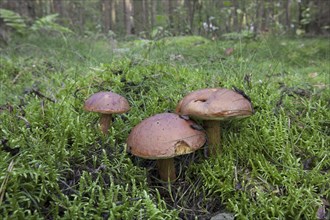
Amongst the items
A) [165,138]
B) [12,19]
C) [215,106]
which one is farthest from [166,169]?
[12,19]

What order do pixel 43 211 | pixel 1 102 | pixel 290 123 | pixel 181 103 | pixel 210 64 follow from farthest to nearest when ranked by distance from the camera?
pixel 210 64 → pixel 1 102 → pixel 290 123 → pixel 181 103 → pixel 43 211

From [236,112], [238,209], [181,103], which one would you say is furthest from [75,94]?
[238,209]

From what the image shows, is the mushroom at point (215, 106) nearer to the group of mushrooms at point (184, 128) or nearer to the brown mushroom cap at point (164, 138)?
the group of mushrooms at point (184, 128)

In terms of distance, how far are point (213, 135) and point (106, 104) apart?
0.83m

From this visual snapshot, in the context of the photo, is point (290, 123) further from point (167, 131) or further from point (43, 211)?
point (43, 211)

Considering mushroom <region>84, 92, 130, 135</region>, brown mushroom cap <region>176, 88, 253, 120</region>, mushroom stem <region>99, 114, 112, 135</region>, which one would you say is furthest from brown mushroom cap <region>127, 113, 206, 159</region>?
mushroom stem <region>99, 114, 112, 135</region>

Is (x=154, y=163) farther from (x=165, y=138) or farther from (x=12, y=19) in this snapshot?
(x=12, y=19)

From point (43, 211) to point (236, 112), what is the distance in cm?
130

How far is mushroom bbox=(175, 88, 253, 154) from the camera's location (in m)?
1.83

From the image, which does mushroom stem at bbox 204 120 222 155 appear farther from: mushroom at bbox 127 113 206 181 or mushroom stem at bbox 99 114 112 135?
mushroom stem at bbox 99 114 112 135

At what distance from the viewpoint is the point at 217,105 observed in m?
1.84

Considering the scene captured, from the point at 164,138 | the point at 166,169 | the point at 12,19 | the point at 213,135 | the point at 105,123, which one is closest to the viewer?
the point at 164,138

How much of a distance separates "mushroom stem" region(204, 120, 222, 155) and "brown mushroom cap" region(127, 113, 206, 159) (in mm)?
228

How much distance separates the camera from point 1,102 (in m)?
3.24
